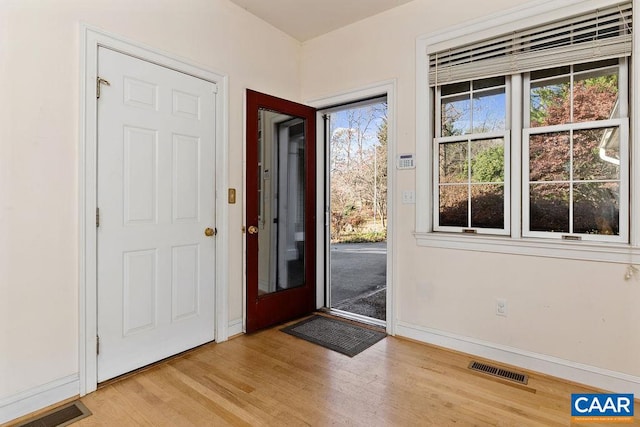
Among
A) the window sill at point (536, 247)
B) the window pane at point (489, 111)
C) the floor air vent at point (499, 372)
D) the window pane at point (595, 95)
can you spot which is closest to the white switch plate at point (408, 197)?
the window sill at point (536, 247)

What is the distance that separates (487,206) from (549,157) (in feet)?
1.76

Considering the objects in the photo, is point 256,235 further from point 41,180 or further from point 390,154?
point 41,180

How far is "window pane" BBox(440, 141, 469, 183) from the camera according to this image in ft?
9.14

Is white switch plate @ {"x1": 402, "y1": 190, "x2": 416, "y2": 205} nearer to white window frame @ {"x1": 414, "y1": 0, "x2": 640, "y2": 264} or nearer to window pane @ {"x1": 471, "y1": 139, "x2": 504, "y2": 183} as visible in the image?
white window frame @ {"x1": 414, "y1": 0, "x2": 640, "y2": 264}

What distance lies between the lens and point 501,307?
8.27ft

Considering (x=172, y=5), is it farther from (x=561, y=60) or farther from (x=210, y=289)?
(x=561, y=60)

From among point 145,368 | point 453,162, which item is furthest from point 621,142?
point 145,368

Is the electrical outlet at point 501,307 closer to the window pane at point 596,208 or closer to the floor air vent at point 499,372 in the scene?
the floor air vent at point 499,372

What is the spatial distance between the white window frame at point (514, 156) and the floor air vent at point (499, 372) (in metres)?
0.84

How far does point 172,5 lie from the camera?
8.21 ft

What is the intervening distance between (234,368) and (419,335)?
154cm


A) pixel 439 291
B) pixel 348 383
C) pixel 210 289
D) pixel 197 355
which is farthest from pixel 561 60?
pixel 197 355

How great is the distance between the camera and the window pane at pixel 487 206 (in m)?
2.62

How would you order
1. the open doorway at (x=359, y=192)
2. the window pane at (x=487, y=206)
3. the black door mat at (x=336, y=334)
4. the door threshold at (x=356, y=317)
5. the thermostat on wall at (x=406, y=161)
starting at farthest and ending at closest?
the open doorway at (x=359, y=192) < the door threshold at (x=356, y=317) < the thermostat on wall at (x=406, y=161) < the black door mat at (x=336, y=334) < the window pane at (x=487, y=206)
